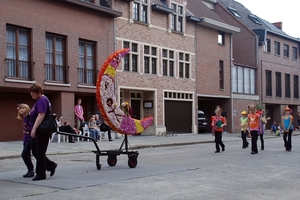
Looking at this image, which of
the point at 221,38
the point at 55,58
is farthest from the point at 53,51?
the point at 221,38

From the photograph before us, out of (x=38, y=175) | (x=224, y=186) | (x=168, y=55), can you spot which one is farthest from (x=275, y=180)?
(x=168, y=55)

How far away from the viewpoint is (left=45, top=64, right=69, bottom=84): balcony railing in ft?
76.9

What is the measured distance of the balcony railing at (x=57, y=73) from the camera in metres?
23.4

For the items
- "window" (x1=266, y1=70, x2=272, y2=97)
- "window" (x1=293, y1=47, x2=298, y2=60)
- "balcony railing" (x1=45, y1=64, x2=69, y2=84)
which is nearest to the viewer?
"balcony railing" (x1=45, y1=64, x2=69, y2=84)

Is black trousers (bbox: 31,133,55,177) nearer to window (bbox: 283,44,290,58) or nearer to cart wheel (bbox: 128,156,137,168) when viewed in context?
cart wheel (bbox: 128,156,137,168)

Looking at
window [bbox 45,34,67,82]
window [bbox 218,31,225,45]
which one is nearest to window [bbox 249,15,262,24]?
window [bbox 218,31,225,45]

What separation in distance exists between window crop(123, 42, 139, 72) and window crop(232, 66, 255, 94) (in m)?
12.3

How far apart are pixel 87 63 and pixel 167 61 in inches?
292

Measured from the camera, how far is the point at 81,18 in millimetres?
25062

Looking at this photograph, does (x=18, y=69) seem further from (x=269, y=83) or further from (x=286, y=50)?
(x=286, y=50)

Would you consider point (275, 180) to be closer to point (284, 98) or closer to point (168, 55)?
point (168, 55)

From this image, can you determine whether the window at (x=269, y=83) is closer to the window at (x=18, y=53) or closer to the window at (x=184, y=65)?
the window at (x=184, y=65)

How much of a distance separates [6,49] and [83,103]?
6.60 m

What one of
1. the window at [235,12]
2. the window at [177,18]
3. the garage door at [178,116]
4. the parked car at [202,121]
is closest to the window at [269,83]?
the window at [235,12]
